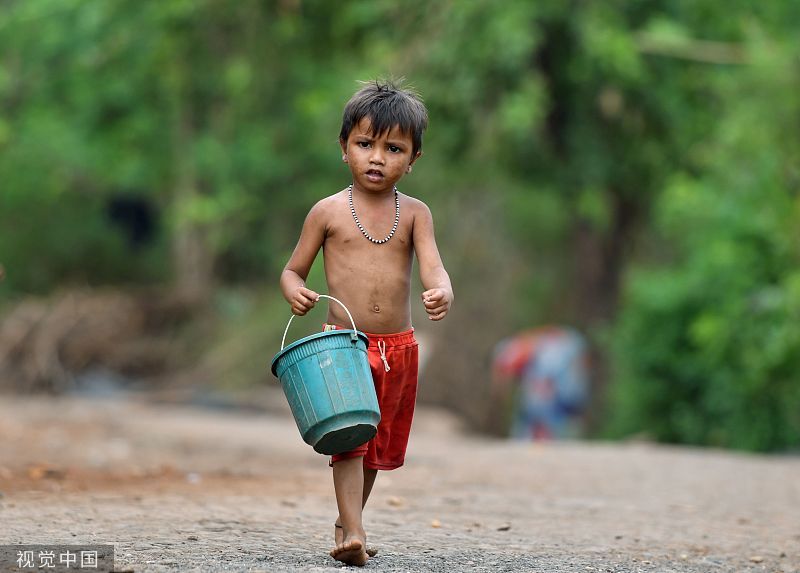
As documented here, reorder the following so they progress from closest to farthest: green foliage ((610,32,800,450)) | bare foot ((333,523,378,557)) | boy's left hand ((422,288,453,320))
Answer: boy's left hand ((422,288,453,320)) → bare foot ((333,523,378,557)) → green foliage ((610,32,800,450))

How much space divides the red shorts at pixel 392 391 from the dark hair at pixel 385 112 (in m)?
0.72

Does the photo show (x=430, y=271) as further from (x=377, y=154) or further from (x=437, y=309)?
(x=377, y=154)

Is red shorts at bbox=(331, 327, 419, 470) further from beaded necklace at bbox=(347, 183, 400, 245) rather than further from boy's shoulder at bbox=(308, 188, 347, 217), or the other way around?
boy's shoulder at bbox=(308, 188, 347, 217)

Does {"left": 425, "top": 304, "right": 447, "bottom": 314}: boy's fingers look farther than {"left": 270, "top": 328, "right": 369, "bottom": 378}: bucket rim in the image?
Yes

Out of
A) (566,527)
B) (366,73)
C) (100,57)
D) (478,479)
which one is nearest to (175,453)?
(478,479)

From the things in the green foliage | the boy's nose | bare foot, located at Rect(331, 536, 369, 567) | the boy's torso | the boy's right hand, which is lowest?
bare foot, located at Rect(331, 536, 369, 567)

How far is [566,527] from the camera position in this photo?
6.07 meters

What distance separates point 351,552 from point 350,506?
190 mm

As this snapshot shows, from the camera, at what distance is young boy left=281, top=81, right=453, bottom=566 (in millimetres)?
4723

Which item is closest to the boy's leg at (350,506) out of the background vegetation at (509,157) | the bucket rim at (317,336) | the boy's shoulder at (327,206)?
the bucket rim at (317,336)

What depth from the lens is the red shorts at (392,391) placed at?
15.7 ft

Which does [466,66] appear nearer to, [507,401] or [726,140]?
[726,140]

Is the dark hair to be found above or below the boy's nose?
above

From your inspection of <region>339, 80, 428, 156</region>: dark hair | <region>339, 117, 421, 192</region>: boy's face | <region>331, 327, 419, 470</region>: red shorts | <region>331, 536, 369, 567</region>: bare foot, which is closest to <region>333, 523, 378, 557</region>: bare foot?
<region>331, 536, 369, 567</region>: bare foot
